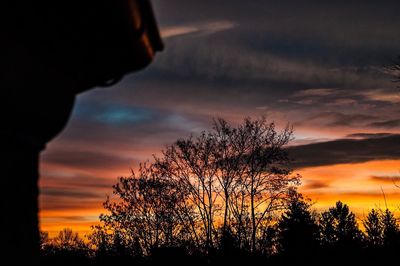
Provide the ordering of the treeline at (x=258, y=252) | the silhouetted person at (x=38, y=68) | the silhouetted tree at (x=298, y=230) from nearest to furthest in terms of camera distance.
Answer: the silhouetted person at (x=38, y=68)
the treeline at (x=258, y=252)
the silhouetted tree at (x=298, y=230)

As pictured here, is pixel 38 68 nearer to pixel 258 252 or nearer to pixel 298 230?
pixel 258 252

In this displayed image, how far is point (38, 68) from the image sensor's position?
1.62 m

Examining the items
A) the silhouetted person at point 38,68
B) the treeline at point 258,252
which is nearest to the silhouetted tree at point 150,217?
the treeline at point 258,252

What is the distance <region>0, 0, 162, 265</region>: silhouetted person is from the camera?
1.48 metres

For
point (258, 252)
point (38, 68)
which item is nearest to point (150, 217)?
point (258, 252)

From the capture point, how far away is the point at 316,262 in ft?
118

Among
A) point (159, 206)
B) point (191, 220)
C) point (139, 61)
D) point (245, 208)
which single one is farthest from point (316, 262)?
point (139, 61)

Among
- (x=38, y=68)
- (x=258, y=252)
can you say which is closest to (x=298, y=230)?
(x=258, y=252)

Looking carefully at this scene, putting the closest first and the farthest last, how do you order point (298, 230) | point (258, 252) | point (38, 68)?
1. point (38, 68)
2. point (258, 252)
3. point (298, 230)

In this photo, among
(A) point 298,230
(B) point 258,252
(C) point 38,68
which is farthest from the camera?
(A) point 298,230

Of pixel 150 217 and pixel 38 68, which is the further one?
pixel 150 217

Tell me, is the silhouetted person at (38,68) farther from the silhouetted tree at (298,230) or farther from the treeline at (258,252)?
the silhouetted tree at (298,230)

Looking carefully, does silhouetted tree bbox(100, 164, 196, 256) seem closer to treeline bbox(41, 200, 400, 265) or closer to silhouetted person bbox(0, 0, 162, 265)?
treeline bbox(41, 200, 400, 265)

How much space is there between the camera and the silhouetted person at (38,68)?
1.48 meters
